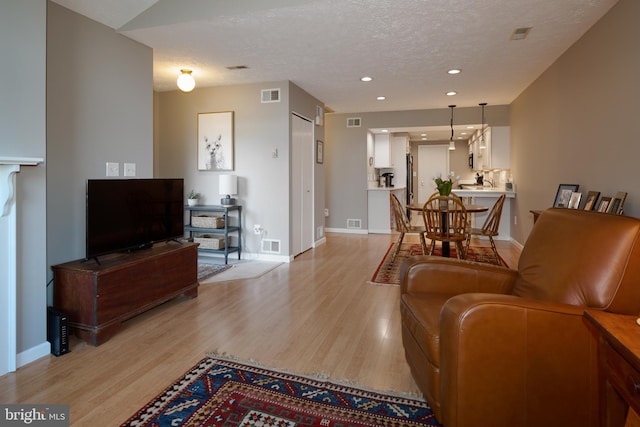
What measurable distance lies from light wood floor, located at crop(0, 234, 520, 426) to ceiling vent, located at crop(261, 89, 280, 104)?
8.34 ft

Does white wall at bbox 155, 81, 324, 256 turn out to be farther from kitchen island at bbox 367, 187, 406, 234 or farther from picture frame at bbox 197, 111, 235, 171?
kitchen island at bbox 367, 187, 406, 234

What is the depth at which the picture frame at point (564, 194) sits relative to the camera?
3690mm

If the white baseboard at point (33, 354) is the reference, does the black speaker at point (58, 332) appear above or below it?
above

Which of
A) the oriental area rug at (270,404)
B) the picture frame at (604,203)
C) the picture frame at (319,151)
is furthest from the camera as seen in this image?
the picture frame at (319,151)

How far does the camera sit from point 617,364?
1203 millimetres

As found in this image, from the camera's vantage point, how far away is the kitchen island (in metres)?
7.55

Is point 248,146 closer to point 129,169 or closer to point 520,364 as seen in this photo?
point 129,169

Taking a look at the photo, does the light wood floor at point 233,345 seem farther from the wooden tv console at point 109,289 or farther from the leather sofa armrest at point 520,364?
the leather sofa armrest at point 520,364

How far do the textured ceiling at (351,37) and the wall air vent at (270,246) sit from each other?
2.21m

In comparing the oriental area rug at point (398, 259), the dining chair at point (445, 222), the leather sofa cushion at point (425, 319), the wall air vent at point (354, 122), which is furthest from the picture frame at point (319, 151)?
the leather sofa cushion at point (425, 319)

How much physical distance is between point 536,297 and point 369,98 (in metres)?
5.00

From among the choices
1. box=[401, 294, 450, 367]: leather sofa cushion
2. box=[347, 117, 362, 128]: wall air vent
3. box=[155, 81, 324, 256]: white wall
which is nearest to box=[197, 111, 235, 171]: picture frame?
box=[155, 81, 324, 256]: white wall

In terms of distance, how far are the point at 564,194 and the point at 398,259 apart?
2152 millimetres

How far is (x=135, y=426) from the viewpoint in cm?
167
